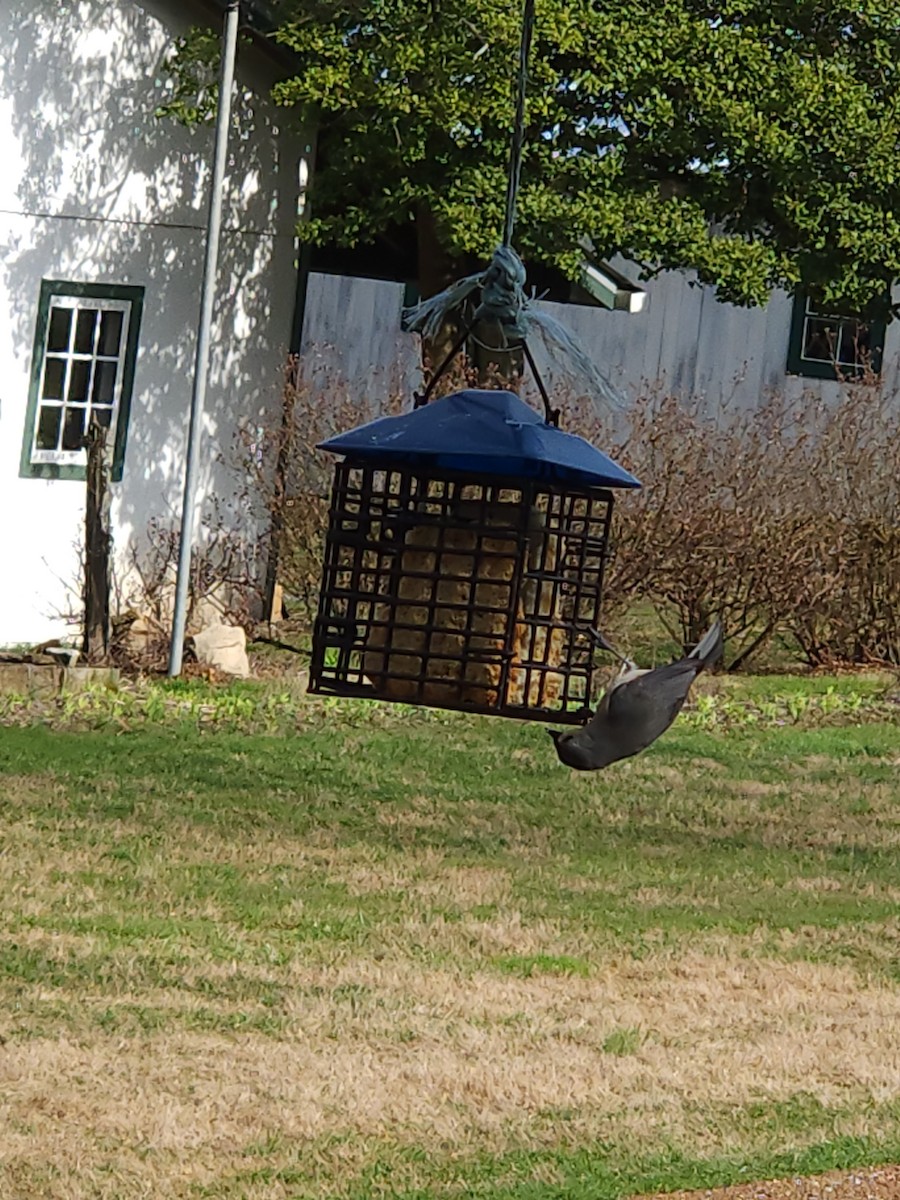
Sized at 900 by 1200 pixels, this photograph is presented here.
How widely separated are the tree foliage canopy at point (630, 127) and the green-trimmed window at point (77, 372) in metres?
1.49

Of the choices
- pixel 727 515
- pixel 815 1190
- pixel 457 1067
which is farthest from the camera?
pixel 727 515

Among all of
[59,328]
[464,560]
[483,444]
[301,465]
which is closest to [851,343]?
[301,465]

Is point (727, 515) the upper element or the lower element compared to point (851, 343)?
lower

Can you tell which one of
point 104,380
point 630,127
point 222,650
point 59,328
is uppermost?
point 630,127

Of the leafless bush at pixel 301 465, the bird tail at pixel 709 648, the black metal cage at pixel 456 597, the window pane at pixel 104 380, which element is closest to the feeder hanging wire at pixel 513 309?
the black metal cage at pixel 456 597

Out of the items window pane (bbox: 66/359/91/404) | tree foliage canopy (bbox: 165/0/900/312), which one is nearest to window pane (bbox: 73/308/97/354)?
window pane (bbox: 66/359/91/404)

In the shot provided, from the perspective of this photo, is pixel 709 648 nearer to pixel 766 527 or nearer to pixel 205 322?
pixel 205 322

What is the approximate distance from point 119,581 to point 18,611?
0.70 m

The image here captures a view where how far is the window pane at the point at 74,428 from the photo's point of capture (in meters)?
13.6

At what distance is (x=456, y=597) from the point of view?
440cm

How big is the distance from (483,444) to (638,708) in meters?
0.63

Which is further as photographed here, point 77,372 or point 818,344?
point 818,344

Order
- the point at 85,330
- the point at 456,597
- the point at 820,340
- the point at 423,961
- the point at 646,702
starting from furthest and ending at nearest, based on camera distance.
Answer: the point at 820,340, the point at 85,330, the point at 423,961, the point at 456,597, the point at 646,702

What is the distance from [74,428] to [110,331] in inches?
29.1
